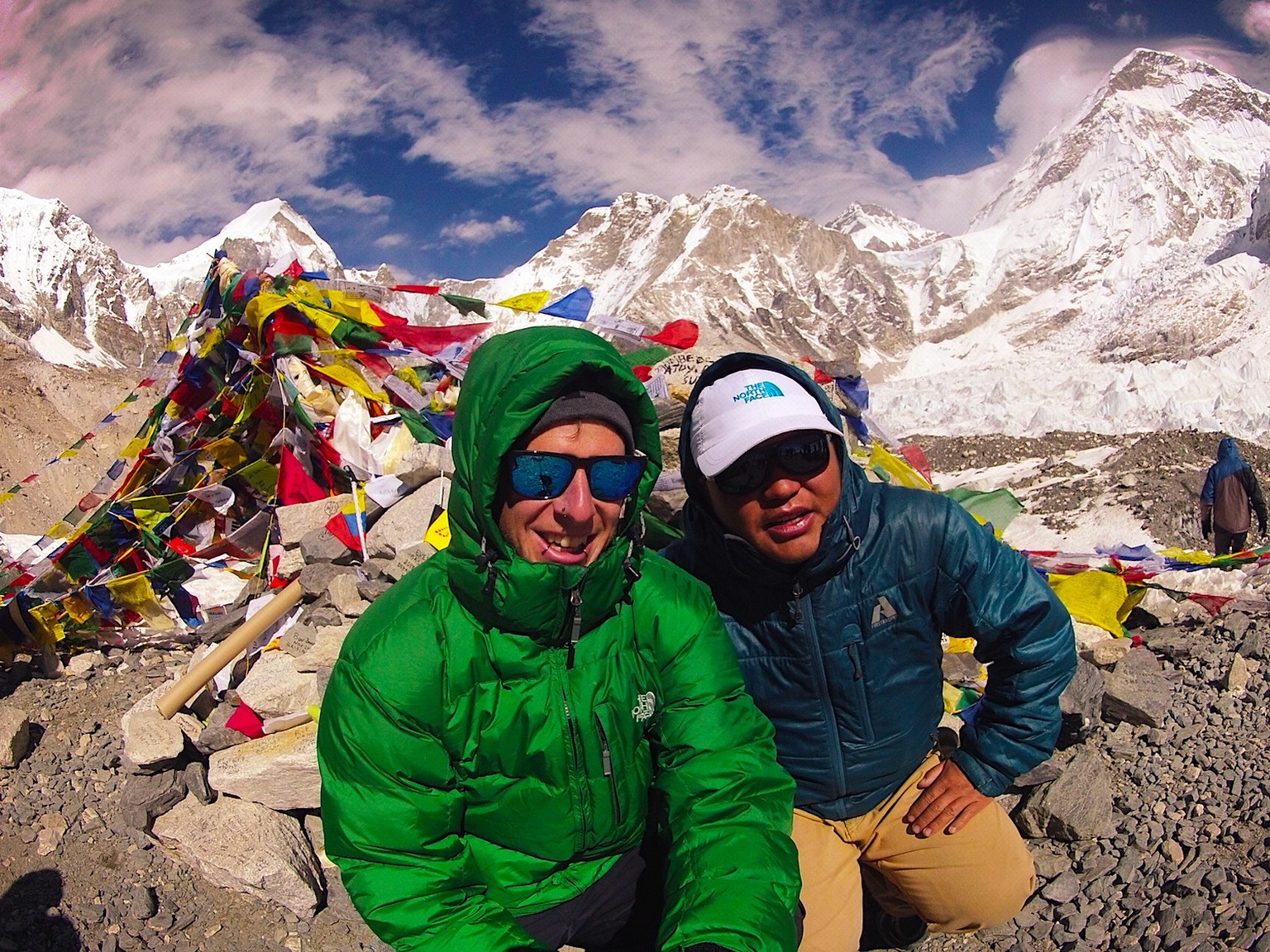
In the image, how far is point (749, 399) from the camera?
7.11 feet

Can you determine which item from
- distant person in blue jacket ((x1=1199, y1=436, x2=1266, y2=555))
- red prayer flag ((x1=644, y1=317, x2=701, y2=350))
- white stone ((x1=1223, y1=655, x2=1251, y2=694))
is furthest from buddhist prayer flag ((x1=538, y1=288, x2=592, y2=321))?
distant person in blue jacket ((x1=1199, y1=436, x2=1266, y2=555))

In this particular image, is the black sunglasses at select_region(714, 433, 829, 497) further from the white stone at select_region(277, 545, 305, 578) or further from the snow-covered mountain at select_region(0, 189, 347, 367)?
the snow-covered mountain at select_region(0, 189, 347, 367)

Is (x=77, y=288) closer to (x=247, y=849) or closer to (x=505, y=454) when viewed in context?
(x=247, y=849)

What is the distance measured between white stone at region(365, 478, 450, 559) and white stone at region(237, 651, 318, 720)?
93 centimetres

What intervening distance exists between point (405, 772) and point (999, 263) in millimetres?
100272

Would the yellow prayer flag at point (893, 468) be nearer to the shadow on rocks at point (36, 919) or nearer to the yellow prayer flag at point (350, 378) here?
the yellow prayer flag at point (350, 378)

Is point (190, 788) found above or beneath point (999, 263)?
above

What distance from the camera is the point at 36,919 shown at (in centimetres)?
336

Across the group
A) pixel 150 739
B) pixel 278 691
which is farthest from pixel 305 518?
pixel 150 739

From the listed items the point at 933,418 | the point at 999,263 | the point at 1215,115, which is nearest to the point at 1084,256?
the point at 999,263

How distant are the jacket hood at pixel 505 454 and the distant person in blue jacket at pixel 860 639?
475mm

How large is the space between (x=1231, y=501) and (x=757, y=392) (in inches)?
366

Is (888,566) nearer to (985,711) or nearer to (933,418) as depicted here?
(985,711)

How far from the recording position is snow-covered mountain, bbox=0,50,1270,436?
1451 inches
